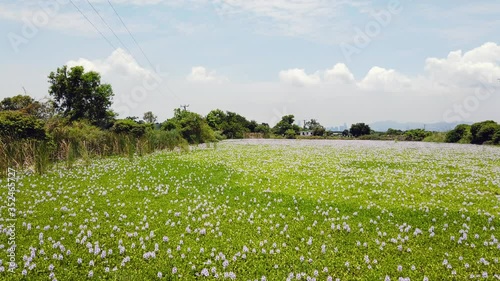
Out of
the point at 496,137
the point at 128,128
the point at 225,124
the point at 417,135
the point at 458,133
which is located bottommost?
the point at 496,137

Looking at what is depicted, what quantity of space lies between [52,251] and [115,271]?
1622 millimetres

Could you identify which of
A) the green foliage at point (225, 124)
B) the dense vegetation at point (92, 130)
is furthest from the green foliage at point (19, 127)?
the green foliage at point (225, 124)

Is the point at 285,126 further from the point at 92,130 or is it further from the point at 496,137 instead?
the point at 92,130

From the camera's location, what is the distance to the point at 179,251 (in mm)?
6203

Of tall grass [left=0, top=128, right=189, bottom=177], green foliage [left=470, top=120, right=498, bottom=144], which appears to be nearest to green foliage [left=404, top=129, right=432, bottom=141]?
green foliage [left=470, top=120, right=498, bottom=144]

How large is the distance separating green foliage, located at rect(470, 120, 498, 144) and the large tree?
2218 inches

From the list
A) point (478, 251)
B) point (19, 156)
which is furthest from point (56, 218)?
point (478, 251)

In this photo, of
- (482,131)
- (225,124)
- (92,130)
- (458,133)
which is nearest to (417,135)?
(458,133)

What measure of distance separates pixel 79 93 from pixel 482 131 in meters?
60.8

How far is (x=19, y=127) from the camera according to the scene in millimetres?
15750

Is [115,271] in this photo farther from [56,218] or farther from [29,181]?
[29,181]

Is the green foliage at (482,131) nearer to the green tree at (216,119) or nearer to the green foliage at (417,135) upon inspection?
the green foliage at (417,135)

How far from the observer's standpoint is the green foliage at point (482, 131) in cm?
4184

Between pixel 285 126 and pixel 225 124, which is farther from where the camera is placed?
pixel 285 126
